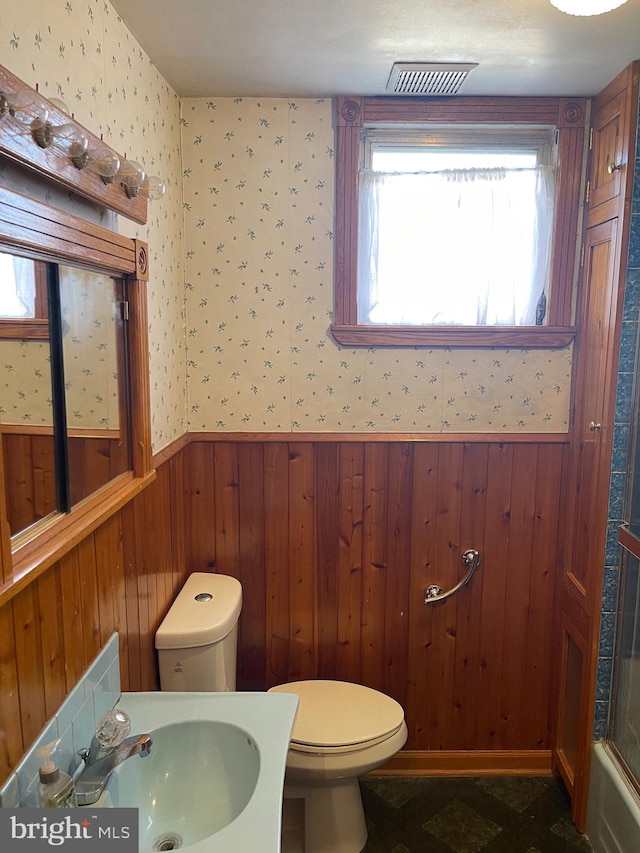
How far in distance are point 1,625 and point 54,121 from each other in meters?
0.80

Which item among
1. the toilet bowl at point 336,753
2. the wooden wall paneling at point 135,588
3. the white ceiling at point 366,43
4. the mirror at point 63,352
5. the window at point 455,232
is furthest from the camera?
the window at point 455,232

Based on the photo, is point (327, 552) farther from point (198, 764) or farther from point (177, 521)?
point (198, 764)

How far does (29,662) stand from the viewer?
1.10 m

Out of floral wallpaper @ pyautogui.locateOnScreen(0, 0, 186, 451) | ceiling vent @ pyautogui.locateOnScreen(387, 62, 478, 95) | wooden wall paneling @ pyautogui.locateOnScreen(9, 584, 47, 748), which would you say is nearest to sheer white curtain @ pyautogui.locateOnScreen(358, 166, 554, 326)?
ceiling vent @ pyautogui.locateOnScreen(387, 62, 478, 95)

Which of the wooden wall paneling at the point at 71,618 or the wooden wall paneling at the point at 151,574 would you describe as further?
the wooden wall paneling at the point at 151,574

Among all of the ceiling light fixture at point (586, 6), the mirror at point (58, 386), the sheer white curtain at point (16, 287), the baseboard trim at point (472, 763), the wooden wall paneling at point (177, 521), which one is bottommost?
the baseboard trim at point (472, 763)

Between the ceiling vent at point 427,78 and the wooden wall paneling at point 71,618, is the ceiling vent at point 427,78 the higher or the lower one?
the higher one

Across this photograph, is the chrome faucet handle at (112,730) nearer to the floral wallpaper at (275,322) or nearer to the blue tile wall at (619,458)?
the floral wallpaper at (275,322)

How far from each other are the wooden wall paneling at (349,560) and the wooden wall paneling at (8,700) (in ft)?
4.43

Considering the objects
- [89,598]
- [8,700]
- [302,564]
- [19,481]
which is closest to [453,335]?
[302,564]

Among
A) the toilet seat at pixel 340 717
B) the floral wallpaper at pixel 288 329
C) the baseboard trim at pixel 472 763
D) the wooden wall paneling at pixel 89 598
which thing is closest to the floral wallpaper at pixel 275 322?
the floral wallpaper at pixel 288 329

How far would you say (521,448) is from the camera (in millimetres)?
2254

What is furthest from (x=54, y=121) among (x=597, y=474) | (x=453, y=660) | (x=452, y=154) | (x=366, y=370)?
(x=453, y=660)

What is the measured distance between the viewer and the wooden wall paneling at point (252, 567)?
7.41 ft
